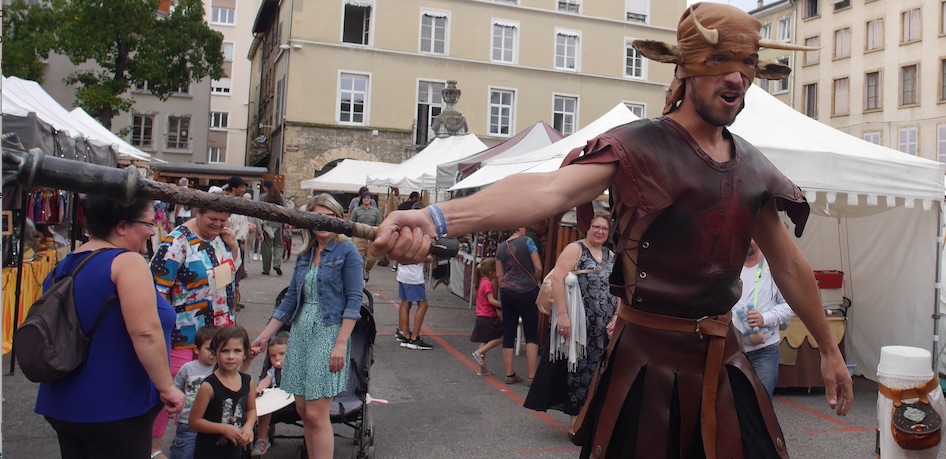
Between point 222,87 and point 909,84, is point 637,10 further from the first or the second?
point 222,87

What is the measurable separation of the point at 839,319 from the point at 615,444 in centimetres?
673

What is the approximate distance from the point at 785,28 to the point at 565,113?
806 inches

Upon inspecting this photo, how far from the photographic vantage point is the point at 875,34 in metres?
39.8

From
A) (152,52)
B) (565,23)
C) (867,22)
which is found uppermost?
(867,22)

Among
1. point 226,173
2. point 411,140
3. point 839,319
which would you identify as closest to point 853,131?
point 411,140

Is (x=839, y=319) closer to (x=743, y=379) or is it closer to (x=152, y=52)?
(x=743, y=379)

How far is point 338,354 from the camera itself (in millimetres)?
4758

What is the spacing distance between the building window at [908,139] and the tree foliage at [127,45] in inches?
1312

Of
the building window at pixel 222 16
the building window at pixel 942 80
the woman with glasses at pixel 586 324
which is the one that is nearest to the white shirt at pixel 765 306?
the woman with glasses at pixel 586 324

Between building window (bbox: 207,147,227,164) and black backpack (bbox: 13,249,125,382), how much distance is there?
177 ft

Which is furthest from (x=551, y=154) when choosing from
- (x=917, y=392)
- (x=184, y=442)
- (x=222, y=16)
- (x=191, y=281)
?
(x=222, y=16)

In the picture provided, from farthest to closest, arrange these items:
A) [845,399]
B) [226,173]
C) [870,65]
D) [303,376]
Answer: [870,65], [226,173], [303,376], [845,399]

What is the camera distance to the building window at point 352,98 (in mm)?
31484

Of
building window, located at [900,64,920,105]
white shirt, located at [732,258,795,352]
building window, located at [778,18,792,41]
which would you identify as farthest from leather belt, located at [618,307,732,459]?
building window, located at [778,18,792,41]
